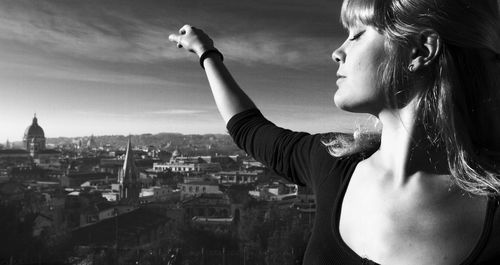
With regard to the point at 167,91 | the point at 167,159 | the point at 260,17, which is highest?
the point at 260,17

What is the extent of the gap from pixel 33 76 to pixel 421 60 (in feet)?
43.1

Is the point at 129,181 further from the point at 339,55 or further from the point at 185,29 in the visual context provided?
the point at 339,55

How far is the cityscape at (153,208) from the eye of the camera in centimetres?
1090

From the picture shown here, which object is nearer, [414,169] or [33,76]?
[414,169]

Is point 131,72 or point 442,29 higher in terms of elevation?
point 131,72

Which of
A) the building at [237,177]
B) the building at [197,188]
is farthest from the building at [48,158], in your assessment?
the building at [237,177]

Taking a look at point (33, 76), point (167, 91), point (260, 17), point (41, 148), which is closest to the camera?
point (260, 17)

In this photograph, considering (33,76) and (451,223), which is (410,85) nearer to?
(451,223)

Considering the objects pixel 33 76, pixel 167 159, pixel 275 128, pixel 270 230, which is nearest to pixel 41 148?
pixel 167 159

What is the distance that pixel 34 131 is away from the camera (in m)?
25.1

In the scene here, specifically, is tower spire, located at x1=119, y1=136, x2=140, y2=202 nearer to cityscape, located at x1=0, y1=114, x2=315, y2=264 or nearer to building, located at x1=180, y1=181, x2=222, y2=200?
cityscape, located at x1=0, y1=114, x2=315, y2=264

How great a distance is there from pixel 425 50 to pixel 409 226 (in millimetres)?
126

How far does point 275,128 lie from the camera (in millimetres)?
539

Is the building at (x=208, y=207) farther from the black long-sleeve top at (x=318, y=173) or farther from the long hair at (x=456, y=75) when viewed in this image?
the long hair at (x=456, y=75)
